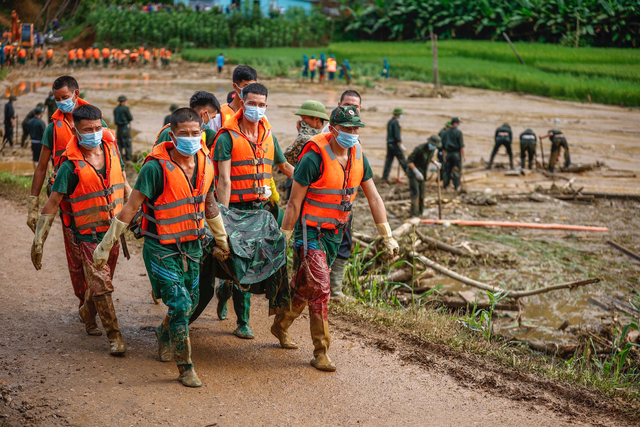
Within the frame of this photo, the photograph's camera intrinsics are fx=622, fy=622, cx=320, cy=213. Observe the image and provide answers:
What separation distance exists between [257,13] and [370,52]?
1597 centimetres

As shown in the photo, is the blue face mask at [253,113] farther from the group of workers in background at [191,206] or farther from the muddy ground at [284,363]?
the muddy ground at [284,363]

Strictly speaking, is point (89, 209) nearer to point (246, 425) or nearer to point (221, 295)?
point (221, 295)

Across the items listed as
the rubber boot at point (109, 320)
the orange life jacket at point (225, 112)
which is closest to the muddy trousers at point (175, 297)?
the rubber boot at point (109, 320)

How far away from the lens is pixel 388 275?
7.89 meters

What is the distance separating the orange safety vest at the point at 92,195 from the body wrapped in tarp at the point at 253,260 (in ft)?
3.11

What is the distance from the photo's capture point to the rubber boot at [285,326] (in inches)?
218

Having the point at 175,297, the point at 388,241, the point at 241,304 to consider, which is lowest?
the point at 241,304

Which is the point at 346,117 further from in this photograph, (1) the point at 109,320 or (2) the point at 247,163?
(1) the point at 109,320

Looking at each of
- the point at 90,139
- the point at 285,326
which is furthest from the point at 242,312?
the point at 90,139

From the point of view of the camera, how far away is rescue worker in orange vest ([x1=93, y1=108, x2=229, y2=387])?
4727 millimetres

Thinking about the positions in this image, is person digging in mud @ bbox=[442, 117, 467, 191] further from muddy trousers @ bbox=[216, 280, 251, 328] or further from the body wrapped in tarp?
the body wrapped in tarp

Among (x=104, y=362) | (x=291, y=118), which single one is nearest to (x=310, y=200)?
(x=104, y=362)

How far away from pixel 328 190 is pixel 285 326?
1.32 m

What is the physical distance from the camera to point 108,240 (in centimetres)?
483
